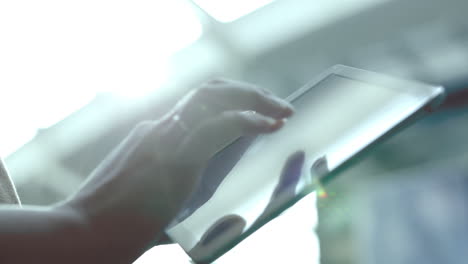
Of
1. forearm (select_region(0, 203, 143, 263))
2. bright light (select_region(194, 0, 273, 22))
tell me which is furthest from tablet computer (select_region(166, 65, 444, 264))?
bright light (select_region(194, 0, 273, 22))

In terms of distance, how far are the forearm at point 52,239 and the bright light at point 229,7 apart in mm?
884

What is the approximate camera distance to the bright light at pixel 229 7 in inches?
45.6

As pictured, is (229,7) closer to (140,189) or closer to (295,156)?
(295,156)

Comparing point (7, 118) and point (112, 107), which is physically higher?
point (7, 118)

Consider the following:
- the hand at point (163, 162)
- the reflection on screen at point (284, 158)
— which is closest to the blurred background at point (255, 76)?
the reflection on screen at point (284, 158)

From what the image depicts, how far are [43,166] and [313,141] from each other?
4.56 feet

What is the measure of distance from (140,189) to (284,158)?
0.19m

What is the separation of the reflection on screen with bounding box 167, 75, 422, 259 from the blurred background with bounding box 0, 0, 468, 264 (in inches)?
7.5

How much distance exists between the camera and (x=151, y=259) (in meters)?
0.75

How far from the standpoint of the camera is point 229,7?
1171 mm

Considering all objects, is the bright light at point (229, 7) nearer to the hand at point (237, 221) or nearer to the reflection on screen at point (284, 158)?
the reflection on screen at point (284, 158)

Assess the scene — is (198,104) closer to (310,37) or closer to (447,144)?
(447,144)

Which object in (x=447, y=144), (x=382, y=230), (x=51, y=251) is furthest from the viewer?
(x=447, y=144)

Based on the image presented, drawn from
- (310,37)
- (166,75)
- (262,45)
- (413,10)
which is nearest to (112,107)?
(166,75)
